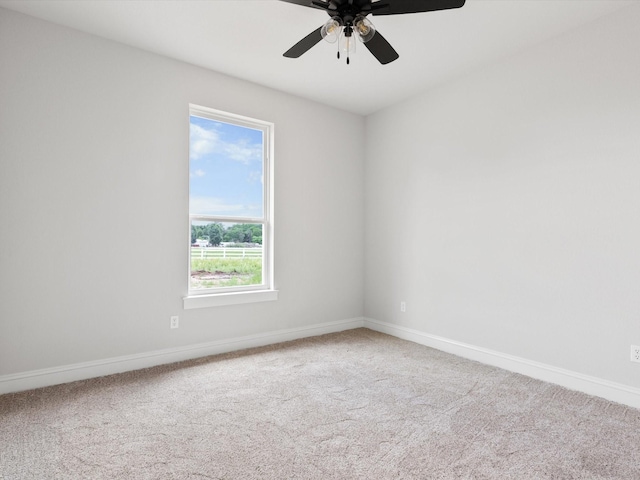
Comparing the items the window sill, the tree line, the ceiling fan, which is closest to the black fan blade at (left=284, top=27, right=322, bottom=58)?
the ceiling fan

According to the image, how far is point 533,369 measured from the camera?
2.90 metres

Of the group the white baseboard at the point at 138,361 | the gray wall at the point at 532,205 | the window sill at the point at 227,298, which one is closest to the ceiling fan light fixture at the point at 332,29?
the gray wall at the point at 532,205

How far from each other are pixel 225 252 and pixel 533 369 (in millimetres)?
2873

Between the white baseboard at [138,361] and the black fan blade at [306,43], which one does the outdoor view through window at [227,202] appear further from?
the black fan blade at [306,43]

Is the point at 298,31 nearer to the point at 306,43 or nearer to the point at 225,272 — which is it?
the point at 306,43

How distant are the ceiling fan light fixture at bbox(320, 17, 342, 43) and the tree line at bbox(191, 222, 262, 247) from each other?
2.05 meters

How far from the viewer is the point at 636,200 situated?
2400 millimetres

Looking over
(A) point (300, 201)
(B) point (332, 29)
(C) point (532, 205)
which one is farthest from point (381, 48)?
(A) point (300, 201)

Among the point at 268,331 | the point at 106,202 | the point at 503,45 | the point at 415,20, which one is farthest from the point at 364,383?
the point at 503,45

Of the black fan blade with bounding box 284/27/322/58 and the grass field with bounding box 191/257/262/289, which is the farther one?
the grass field with bounding box 191/257/262/289

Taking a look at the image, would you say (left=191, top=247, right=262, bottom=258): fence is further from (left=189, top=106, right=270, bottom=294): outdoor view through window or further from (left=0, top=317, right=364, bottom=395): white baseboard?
(left=0, top=317, right=364, bottom=395): white baseboard

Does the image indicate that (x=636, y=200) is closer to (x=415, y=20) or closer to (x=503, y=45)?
(x=503, y=45)

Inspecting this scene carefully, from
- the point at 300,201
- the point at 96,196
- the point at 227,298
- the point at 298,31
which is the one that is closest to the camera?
the point at 298,31

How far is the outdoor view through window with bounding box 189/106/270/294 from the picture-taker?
340cm
